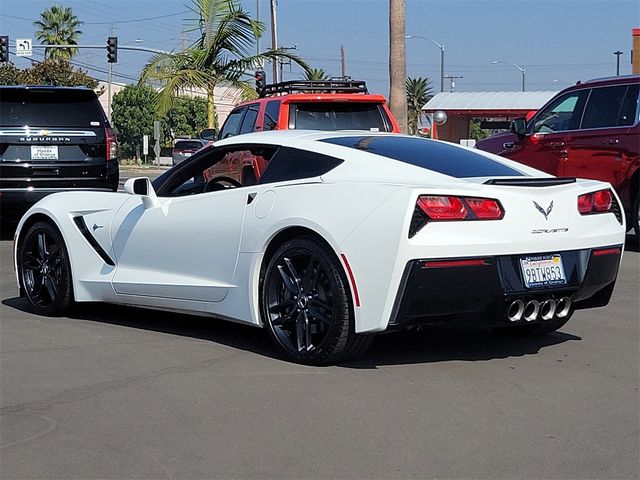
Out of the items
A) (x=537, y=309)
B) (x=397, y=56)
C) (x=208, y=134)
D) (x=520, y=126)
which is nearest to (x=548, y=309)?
(x=537, y=309)

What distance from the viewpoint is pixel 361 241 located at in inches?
223

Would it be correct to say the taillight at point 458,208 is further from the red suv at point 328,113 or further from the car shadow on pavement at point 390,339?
the red suv at point 328,113

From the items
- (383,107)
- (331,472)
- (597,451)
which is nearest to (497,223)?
(597,451)

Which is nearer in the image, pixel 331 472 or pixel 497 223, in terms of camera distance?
pixel 331 472

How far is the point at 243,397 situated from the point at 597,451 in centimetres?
179

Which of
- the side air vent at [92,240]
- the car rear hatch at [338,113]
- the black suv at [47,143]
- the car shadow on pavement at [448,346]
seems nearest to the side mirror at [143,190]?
the side air vent at [92,240]

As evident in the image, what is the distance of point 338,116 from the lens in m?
12.7

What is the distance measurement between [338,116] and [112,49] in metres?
31.5

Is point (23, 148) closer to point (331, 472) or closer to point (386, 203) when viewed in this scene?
point (386, 203)

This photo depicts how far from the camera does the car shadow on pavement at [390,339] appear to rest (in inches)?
250

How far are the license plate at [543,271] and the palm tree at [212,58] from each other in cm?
1769

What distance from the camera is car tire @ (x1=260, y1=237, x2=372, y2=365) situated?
5.80 m

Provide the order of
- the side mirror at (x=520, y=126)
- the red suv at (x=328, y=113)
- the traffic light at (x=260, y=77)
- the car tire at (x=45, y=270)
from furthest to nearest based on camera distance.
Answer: the traffic light at (x=260, y=77)
the side mirror at (x=520, y=126)
the red suv at (x=328, y=113)
the car tire at (x=45, y=270)

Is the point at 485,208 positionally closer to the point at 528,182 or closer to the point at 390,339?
the point at 528,182
